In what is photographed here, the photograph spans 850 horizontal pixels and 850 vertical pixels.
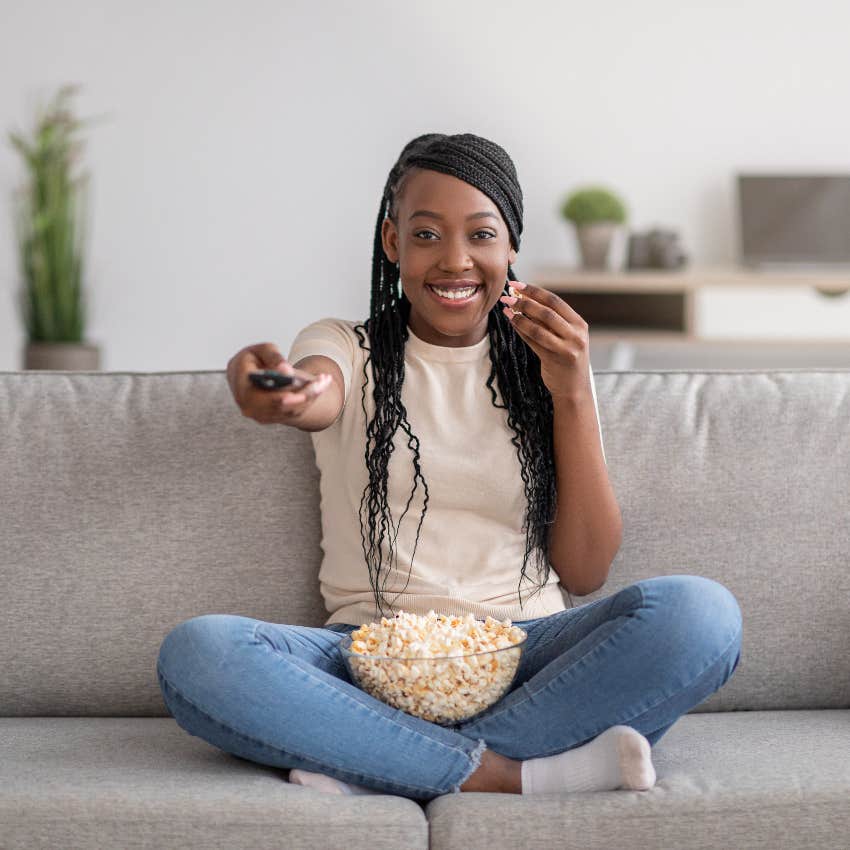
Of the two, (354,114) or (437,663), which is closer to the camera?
(437,663)

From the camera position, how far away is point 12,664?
1.67m

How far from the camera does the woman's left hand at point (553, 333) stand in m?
1.57

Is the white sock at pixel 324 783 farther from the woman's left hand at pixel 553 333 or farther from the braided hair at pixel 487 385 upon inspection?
the woman's left hand at pixel 553 333

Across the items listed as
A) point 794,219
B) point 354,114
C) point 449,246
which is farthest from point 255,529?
point 794,219

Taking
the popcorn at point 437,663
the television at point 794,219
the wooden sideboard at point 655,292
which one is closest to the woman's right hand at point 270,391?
the popcorn at point 437,663

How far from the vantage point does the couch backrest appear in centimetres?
169

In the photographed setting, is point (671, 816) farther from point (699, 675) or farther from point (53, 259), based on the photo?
point (53, 259)

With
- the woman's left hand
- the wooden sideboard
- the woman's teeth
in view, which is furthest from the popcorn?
the wooden sideboard

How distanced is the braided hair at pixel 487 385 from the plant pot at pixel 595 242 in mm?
2181

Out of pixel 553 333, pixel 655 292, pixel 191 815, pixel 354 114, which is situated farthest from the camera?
pixel 354 114

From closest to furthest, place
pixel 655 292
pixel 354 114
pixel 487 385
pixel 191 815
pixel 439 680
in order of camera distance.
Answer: pixel 191 815 → pixel 439 680 → pixel 487 385 → pixel 655 292 → pixel 354 114

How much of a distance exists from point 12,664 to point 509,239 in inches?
36.3

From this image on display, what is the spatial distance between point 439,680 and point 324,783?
0.58ft

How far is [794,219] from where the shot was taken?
3947 millimetres
